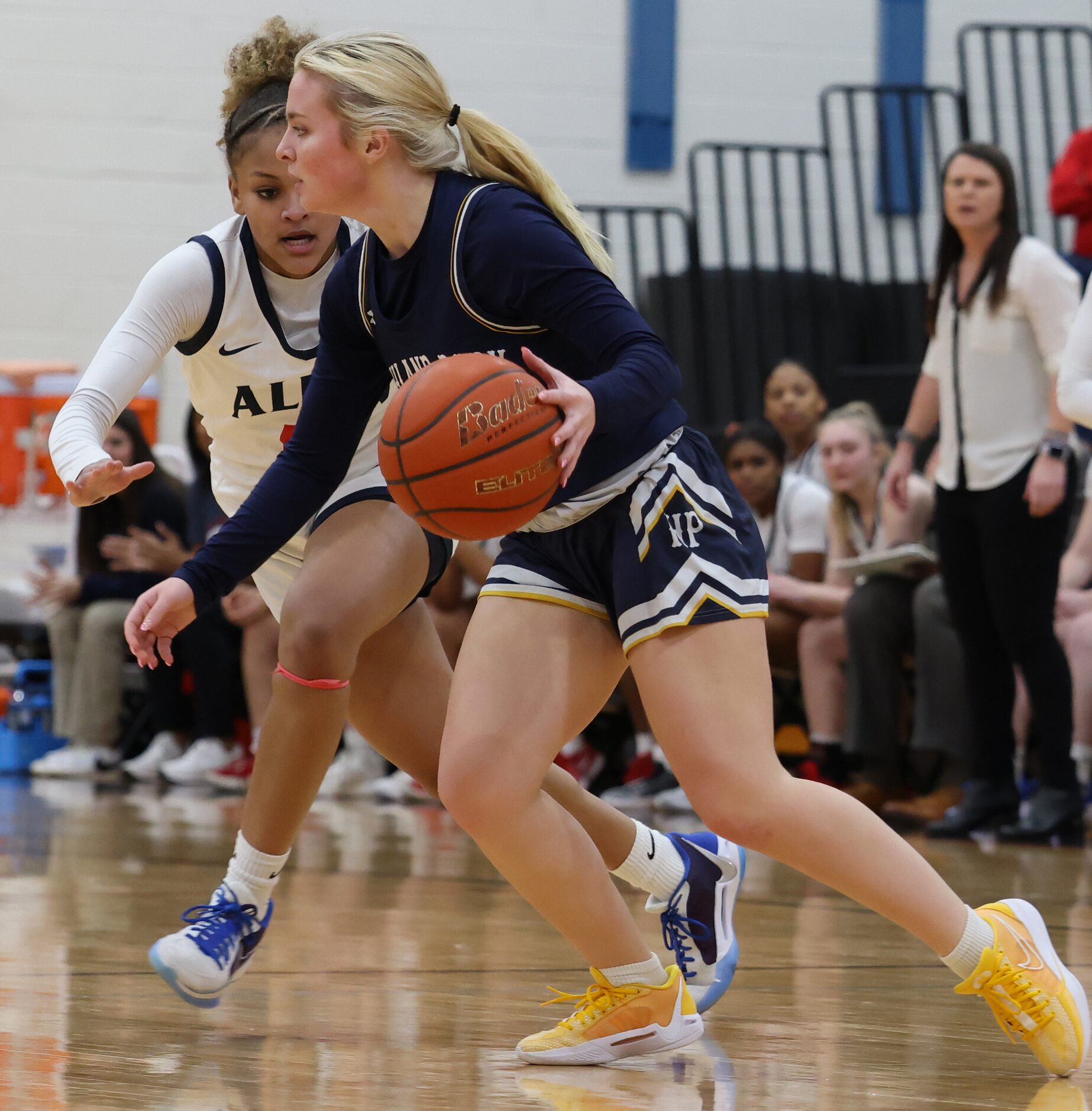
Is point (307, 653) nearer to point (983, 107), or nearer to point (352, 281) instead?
point (352, 281)

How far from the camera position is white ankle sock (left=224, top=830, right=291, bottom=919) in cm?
278

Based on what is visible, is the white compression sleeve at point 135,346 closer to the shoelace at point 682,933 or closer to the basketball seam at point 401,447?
the basketball seam at point 401,447

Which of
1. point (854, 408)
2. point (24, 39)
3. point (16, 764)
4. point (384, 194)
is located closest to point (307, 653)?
point (384, 194)

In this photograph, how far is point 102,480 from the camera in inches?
98.3

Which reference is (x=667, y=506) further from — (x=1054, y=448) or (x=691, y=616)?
(x=1054, y=448)

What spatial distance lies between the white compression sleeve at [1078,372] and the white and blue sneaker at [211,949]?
1785mm

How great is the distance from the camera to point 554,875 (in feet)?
7.59

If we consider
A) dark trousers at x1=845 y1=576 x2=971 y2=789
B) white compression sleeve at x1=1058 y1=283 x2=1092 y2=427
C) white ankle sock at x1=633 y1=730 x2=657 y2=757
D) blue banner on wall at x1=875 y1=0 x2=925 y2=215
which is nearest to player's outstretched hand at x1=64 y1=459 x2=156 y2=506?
white compression sleeve at x1=1058 y1=283 x2=1092 y2=427

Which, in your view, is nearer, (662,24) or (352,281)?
(352,281)

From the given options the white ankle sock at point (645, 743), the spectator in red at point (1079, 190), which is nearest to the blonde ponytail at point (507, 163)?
the white ankle sock at point (645, 743)

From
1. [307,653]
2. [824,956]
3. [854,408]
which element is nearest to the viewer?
[307,653]

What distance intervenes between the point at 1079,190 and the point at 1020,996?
4.89 metres

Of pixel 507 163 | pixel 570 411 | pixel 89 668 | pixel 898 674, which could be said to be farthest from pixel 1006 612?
pixel 89 668

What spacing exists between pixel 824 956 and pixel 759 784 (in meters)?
1.20
